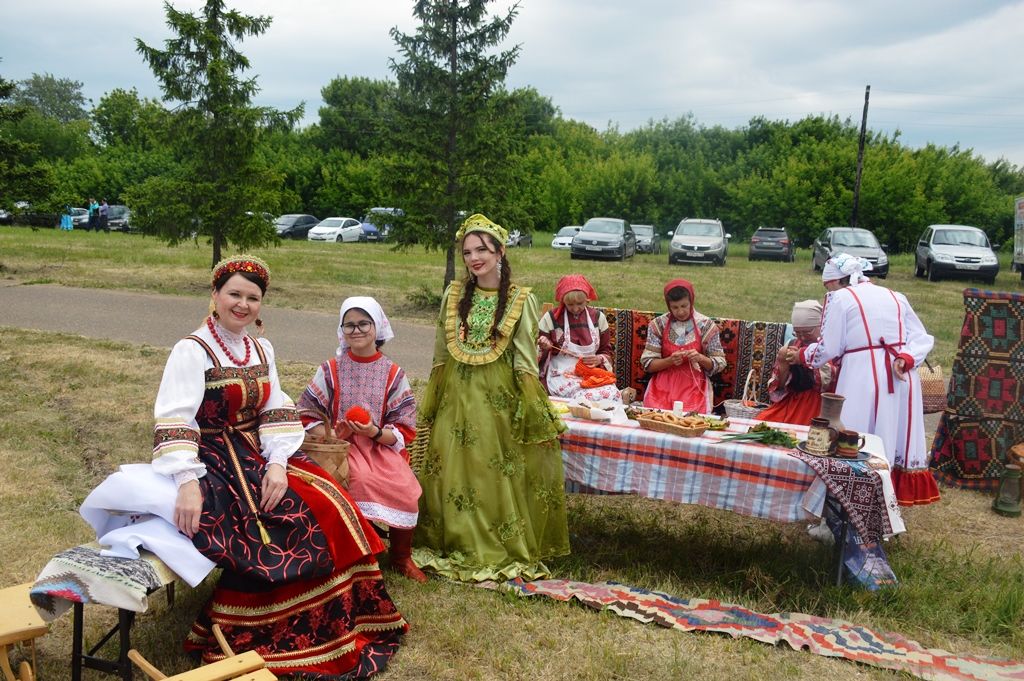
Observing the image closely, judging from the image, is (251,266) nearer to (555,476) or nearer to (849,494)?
(555,476)

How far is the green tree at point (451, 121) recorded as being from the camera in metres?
12.4

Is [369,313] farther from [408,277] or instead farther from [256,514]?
[408,277]

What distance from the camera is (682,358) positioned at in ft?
19.1

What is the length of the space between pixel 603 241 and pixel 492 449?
20.9 meters

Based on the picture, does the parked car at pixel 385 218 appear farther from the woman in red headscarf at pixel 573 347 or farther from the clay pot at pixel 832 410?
the clay pot at pixel 832 410

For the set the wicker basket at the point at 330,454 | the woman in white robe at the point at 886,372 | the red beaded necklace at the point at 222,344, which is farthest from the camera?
the woman in white robe at the point at 886,372

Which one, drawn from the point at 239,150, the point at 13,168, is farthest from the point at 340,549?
the point at 13,168

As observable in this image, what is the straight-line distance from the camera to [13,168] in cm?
1566

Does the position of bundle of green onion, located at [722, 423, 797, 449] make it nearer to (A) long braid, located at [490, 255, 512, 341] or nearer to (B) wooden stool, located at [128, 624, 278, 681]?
(A) long braid, located at [490, 255, 512, 341]

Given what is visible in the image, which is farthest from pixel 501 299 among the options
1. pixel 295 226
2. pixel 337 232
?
pixel 295 226

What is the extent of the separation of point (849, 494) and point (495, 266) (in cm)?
203

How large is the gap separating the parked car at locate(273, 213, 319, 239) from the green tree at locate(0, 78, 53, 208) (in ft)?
61.1

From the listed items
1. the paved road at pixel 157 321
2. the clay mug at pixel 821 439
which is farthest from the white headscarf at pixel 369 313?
the paved road at pixel 157 321

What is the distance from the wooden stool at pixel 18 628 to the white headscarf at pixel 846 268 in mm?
4472
